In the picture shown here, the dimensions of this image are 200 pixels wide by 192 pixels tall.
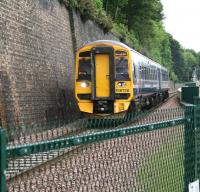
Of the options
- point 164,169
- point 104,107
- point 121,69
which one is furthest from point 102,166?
point 121,69

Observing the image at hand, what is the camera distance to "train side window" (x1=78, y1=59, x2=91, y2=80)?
19641mm

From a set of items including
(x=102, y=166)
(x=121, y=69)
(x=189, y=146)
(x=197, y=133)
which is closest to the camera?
(x=102, y=166)

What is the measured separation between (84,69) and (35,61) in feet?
6.11

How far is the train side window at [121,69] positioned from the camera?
64.4 feet

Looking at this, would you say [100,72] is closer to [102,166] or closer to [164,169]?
[164,169]

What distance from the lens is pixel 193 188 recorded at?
623 cm

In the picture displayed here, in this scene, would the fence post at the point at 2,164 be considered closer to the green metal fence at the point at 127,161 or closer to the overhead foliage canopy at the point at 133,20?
the green metal fence at the point at 127,161

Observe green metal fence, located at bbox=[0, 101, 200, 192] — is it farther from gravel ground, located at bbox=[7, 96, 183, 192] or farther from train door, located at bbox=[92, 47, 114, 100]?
train door, located at bbox=[92, 47, 114, 100]

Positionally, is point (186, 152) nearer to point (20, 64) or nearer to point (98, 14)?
point (20, 64)

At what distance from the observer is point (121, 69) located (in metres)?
19.7

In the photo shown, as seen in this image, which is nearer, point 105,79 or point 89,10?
point 105,79

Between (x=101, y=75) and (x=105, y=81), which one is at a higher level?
(x=101, y=75)

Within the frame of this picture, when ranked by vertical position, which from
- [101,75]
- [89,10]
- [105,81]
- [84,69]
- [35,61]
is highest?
[89,10]

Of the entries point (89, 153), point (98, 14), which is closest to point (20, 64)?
point (89, 153)
